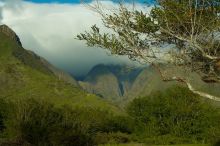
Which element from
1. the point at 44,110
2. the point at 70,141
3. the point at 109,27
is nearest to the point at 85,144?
the point at 70,141

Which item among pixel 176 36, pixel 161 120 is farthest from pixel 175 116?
pixel 176 36

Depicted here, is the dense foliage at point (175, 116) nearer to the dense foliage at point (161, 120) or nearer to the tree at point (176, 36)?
the dense foliage at point (161, 120)

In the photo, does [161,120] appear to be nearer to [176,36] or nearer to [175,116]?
[175,116]

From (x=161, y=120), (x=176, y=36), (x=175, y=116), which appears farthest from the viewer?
(x=161, y=120)

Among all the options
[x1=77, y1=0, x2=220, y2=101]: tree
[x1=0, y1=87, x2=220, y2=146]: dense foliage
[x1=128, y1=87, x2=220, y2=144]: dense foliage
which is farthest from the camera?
[x1=128, y1=87, x2=220, y2=144]: dense foliage

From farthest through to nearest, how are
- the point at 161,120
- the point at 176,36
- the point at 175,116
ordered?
1. the point at 161,120
2. the point at 175,116
3. the point at 176,36

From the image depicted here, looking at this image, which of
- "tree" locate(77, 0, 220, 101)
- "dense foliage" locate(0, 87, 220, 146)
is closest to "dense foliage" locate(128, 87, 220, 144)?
"dense foliage" locate(0, 87, 220, 146)

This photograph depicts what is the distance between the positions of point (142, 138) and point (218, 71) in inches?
3948

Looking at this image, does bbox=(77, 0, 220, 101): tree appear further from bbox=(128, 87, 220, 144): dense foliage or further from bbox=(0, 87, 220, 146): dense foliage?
bbox=(128, 87, 220, 144): dense foliage

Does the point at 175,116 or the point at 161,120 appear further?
the point at 161,120

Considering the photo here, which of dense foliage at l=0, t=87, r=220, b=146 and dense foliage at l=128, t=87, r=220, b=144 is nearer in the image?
dense foliage at l=0, t=87, r=220, b=146

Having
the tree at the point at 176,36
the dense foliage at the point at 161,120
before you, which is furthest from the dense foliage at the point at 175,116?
the tree at the point at 176,36

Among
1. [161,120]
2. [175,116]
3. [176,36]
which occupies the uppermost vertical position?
[176,36]

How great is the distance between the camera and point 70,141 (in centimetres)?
3416
